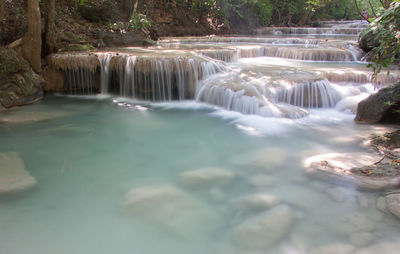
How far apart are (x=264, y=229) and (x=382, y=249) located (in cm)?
103

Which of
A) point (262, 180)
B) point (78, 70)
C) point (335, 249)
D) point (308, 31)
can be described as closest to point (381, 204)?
point (335, 249)

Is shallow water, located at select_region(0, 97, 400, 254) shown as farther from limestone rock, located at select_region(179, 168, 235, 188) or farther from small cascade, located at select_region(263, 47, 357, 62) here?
small cascade, located at select_region(263, 47, 357, 62)

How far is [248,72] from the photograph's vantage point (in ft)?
27.9

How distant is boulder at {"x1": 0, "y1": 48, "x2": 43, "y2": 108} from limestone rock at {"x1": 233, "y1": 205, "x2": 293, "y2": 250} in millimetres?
6323

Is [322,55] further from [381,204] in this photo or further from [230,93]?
[381,204]

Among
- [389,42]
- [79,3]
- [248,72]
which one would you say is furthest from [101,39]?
[389,42]

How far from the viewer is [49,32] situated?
331 inches

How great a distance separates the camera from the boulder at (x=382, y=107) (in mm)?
5648

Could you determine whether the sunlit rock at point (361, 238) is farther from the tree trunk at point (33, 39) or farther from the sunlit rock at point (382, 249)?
the tree trunk at point (33, 39)

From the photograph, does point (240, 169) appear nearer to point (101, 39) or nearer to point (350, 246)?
point (350, 246)

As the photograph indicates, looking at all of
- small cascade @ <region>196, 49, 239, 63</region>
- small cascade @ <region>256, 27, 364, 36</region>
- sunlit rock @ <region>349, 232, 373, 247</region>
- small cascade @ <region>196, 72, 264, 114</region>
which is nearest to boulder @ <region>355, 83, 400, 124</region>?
small cascade @ <region>196, 72, 264, 114</region>

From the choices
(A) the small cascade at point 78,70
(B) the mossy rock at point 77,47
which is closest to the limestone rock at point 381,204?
(A) the small cascade at point 78,70

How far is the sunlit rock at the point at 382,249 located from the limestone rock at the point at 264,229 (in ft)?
2.22

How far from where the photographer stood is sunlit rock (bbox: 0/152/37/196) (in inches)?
144
